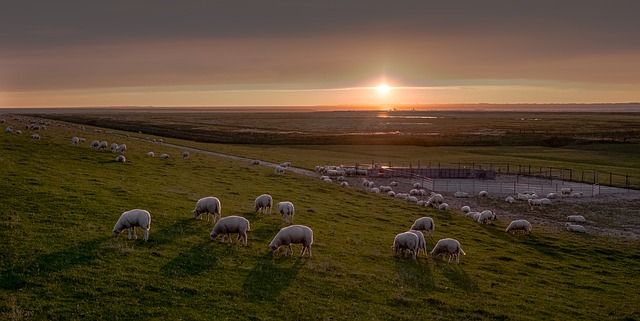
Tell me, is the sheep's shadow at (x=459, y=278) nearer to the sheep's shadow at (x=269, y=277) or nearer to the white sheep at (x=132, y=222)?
the sheep's shadow at (x=269, y=277)

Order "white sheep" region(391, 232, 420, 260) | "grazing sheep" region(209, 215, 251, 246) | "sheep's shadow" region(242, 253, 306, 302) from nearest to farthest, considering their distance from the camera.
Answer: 1. "sheep's shadow" region(242, 253, 306, 302)
2. "grazing sheep" region(209, 215, 251, 246)
3. "white sheep" region(391, 232, 420, 260)

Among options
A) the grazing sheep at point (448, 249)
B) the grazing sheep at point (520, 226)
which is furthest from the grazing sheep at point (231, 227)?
the grazing sheep at point (520, 226)

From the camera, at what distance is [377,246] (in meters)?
27.0

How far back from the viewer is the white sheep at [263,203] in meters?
31.1

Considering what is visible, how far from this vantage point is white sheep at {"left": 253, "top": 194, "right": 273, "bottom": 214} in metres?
31.1

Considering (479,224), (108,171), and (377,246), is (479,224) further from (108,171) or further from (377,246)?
(108,171)

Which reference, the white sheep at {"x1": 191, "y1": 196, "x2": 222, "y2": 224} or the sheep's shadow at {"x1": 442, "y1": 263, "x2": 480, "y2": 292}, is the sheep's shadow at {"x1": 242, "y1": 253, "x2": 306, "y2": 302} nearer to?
the white sheep at {"x1": 191, "y1": 196, "x2": 222, "y2": 224}

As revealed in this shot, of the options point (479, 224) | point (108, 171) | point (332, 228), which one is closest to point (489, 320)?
point (332, 228)

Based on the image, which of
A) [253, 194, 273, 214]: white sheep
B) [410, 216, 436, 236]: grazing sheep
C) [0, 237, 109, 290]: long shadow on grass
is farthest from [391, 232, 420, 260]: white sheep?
[0, 237, 109, 290]: long shadow on grass

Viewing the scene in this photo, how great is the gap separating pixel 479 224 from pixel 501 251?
833cm

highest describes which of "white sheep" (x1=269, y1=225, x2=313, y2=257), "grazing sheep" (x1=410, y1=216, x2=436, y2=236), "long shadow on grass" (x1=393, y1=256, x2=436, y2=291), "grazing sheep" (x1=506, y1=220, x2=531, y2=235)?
"white sheep" (x1=269, y1=225, x2=313, y2=257)

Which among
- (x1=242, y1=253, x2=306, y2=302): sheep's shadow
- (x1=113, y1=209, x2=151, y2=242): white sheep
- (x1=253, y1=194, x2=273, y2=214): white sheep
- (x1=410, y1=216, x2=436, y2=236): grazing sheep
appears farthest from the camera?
(x1=410, y1=216, x2=436, y2=236): grazing sheep

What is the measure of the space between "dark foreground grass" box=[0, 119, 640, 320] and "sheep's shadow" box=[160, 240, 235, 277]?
0.07 metres

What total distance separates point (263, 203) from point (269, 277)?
1206cm
